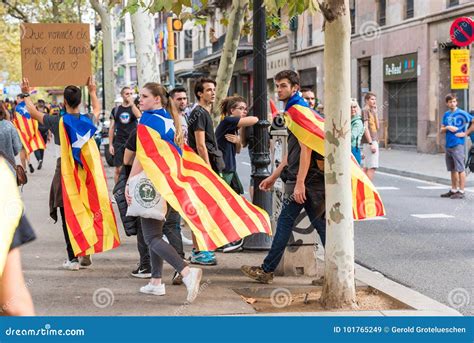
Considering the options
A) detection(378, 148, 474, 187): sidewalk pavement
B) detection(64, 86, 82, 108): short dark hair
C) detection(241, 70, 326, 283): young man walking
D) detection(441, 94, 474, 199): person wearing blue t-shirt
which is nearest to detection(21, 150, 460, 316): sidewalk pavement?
detection(241, 70, 326, 283): young man walking

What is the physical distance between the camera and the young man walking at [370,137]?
14.7 m

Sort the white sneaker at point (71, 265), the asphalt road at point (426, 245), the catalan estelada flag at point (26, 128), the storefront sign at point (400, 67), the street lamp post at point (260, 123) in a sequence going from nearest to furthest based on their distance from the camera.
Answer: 1. the asphalt road at point (426, 245)
2. the white sneaker at point (71, 265)
3. the street lamp post at point (260, 123)
4. the catalan estelada flag at point (26, 128)
5. the storefront sign at point (400, 67)

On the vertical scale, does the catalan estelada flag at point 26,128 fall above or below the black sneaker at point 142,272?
above

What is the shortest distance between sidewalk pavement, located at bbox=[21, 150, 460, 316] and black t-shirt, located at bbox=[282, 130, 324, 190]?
89 centimetres

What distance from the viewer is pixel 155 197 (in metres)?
6.59

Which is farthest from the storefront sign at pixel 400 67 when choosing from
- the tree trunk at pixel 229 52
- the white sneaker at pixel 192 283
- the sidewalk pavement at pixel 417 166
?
the white sneaker at pixel 192 283

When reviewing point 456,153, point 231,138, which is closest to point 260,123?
point 231,138

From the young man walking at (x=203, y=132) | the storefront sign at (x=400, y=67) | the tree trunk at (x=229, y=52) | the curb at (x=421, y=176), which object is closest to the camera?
the young man walking at (x=203, y=132)

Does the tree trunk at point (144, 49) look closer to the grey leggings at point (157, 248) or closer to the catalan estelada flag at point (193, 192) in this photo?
the catalan estelada flag at point (193, 192)

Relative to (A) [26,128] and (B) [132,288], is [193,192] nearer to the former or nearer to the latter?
(B) [132,288]

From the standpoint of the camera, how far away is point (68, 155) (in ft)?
26.7

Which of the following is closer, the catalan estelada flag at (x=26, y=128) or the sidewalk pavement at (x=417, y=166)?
the sidewalk pavement at (x=417, y=166)

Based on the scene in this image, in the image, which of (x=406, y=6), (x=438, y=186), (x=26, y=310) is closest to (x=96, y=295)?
(x=26, y=310)

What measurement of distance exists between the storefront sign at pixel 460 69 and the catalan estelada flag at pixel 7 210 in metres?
16.9
